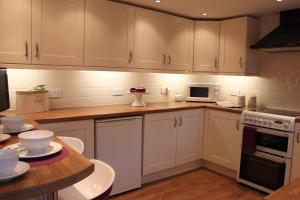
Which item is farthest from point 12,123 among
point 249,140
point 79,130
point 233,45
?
point 233,45

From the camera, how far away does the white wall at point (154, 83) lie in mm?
2738

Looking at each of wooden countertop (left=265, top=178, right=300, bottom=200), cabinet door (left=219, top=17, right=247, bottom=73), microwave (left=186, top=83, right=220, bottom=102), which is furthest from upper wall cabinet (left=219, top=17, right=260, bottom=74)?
wooden countertop (left=265, top=178, right=300, bottom=200)

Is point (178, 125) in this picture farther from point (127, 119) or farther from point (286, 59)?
point (286, 59)

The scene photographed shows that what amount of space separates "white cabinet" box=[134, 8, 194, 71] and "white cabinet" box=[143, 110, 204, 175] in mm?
696

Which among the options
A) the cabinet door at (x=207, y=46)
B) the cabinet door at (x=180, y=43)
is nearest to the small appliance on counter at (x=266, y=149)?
the cabinet door at (x=207, y=46)

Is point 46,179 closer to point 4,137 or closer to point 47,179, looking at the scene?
point 47,179

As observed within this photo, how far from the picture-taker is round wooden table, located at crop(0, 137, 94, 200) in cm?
81

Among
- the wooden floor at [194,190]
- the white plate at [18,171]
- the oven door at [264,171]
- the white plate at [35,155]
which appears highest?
the white plate at [35,155]

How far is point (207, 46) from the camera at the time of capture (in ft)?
12.0

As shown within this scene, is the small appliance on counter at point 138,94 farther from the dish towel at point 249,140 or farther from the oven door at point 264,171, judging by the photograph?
the oven door at point 264,171

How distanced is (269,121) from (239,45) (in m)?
1.18

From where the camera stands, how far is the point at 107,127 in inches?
101

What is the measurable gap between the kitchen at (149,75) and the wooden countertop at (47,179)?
4.25 ft

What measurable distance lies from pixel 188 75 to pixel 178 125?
1.13 metres
